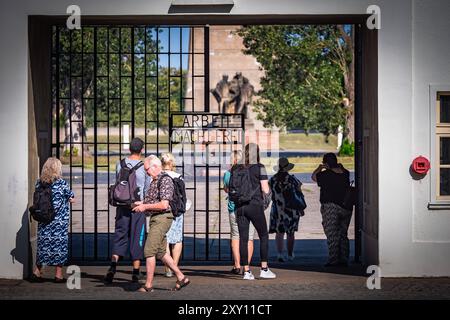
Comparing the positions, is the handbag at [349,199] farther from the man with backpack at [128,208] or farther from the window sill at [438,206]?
the man with backpack at [128,208]

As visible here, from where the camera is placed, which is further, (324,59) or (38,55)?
(324,59)

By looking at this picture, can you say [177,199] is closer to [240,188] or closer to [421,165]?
[240,188]

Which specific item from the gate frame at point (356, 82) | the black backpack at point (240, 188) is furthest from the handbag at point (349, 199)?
the black backpack at point (240, 188)

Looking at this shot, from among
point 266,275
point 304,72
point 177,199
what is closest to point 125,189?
point 177,199

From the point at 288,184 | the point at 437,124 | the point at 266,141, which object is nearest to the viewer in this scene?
the point at 437,124

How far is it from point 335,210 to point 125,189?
3.68 m

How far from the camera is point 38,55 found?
45.2 ft

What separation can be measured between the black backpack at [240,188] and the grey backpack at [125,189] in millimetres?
1293

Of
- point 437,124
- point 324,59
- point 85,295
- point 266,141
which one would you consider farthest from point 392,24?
point 266,141

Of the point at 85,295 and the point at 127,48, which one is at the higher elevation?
the point at 127,48

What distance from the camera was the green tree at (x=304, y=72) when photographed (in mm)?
47906

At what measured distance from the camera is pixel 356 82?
14.8 m

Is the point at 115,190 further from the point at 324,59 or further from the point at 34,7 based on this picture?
the point at 324,59
